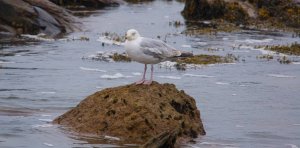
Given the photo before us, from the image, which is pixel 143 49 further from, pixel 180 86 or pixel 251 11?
pixel 251 11

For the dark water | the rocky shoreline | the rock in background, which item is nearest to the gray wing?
the dark water

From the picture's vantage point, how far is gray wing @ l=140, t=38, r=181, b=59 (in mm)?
12436

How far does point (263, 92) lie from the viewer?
18266 millimetres

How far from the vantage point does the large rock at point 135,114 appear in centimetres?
1228

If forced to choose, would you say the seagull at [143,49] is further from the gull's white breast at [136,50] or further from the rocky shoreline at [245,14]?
the rocky shoreline at [245,14]

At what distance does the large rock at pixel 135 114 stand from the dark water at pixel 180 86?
0.35m

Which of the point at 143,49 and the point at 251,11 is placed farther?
the point at 251,11

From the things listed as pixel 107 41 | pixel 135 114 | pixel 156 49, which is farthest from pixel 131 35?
pixel 107 41

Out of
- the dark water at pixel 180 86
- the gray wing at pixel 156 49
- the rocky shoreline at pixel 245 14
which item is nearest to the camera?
the gray wing at pixel 156 49

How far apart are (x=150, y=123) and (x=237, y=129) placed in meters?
2.70

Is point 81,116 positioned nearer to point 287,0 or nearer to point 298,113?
point 298,113

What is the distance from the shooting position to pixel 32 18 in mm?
26469

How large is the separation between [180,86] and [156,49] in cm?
601

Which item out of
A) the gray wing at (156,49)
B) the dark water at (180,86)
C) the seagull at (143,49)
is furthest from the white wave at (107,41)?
the seagull at (143,49)
